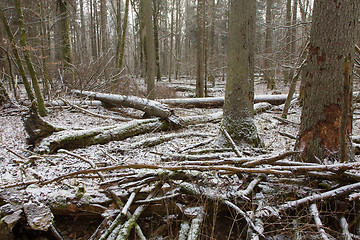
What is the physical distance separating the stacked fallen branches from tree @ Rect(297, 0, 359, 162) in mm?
417

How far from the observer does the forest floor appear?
251 cm

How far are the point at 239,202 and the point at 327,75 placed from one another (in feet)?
6.00

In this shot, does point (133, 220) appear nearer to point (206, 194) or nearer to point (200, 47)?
point (206, 194)

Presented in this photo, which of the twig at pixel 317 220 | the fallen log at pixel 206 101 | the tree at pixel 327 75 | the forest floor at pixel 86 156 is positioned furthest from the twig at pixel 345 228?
the fallen log at pixel 206 101

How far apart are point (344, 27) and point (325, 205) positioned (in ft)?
6.63

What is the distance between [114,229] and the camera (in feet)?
6.99

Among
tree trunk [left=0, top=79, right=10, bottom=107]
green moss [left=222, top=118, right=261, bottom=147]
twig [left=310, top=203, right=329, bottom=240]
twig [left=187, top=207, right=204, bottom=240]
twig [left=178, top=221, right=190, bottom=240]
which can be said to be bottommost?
twig [left=178, top=221, right=190, bottom=240]

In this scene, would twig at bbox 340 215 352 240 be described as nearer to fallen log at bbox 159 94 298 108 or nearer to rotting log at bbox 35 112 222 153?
rotting log at bbox 35 112 222 153

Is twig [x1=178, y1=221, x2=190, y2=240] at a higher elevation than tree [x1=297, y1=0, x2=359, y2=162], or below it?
below

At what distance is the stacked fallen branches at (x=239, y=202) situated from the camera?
215 centimetres

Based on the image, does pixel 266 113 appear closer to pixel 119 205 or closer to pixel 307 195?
pixel 307 195

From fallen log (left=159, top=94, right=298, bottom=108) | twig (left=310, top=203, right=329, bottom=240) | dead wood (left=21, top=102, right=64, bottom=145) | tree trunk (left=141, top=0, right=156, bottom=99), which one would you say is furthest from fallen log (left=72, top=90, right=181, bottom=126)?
twig (left=310, top=203, right=329, bottom=240)

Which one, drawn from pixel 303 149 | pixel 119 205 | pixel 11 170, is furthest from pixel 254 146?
pixel 11 170

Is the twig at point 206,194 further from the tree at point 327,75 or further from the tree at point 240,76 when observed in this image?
the tree at point 240,76
